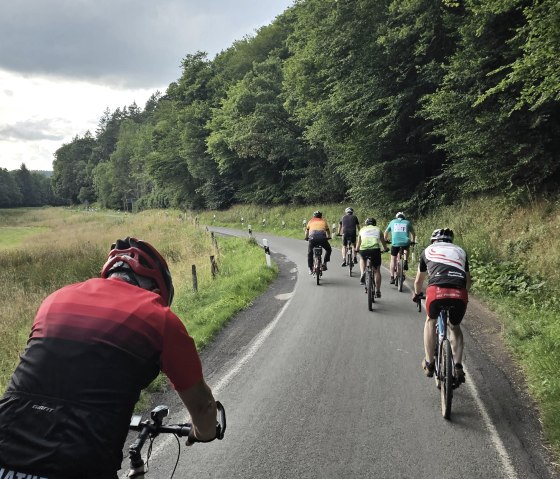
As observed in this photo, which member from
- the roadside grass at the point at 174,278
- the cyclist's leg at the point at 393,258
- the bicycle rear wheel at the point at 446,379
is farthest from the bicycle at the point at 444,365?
the cyclist's leg at the point at 393,258

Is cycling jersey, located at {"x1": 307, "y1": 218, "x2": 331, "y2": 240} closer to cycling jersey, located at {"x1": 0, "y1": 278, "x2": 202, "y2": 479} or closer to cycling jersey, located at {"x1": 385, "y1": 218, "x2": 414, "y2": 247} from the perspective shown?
cycling jersey, located at {"x1": 385, "y1": 218, "x2": 414, "y2": 247}

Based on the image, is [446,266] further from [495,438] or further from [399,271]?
[399,271]

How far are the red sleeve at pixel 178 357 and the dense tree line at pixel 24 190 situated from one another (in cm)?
13082

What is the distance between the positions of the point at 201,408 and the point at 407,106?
18155 millimetres

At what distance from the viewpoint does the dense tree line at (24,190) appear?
372 ft

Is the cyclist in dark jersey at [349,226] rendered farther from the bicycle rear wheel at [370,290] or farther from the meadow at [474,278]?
the bicycle rear wheel at [370,290]

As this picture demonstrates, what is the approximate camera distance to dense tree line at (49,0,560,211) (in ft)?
40.4

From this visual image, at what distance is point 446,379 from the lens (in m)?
4.76

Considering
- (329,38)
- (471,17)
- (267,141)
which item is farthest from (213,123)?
(471,17)

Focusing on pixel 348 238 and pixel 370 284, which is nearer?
pixel 370 284

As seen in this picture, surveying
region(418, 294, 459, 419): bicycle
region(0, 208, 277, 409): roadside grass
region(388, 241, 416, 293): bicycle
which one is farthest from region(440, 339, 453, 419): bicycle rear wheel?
region(388, 241, 416, 293): bicycle

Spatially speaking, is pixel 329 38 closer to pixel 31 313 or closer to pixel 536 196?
pixel 536 196

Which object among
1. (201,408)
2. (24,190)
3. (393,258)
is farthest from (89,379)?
(24,190)

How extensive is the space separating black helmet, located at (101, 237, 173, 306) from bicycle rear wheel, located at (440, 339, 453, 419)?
364 cm
